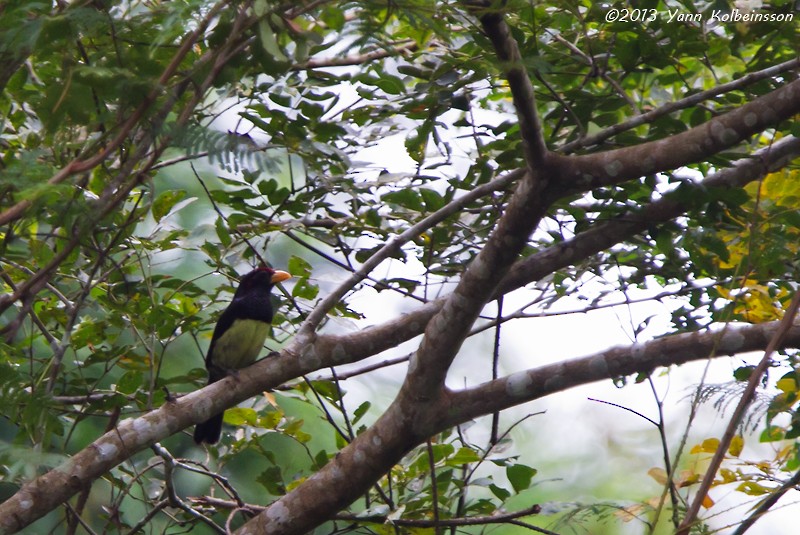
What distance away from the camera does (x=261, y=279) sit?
13.7ft

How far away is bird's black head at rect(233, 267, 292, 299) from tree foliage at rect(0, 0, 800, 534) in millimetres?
222

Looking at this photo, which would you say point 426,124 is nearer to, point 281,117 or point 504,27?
point 281,117

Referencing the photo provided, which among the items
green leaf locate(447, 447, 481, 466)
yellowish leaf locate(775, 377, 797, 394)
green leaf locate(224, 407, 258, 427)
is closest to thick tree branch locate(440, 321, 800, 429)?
yellowish leaf locate(775, 377, 797, 394)

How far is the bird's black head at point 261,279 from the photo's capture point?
4031mm

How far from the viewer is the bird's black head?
4031 millimetres

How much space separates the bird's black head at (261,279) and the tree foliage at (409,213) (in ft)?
0.73

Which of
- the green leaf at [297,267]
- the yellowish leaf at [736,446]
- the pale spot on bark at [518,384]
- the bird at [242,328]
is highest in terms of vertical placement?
the green leaf at [297,267]

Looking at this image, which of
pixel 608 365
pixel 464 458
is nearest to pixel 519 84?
pixel 608 365

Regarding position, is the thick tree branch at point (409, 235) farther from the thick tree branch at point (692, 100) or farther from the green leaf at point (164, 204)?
the green leaf at point (164, 204)

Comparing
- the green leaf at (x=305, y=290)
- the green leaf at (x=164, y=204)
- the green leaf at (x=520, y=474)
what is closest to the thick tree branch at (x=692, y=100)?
the green leaf at (x=520, y=474)

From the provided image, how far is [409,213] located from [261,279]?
3.53 ft

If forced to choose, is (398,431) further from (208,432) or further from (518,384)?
(208,432)

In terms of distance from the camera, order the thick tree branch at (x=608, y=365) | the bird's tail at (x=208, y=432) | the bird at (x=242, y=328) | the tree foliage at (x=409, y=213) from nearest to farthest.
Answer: the tree foliage at (x=409, y=213)
the thick tree branch at (x=608, y=365)
the bird's tail at (x=208, y=432)
the bird at (x=242, y=328)

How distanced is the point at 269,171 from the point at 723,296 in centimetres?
207
